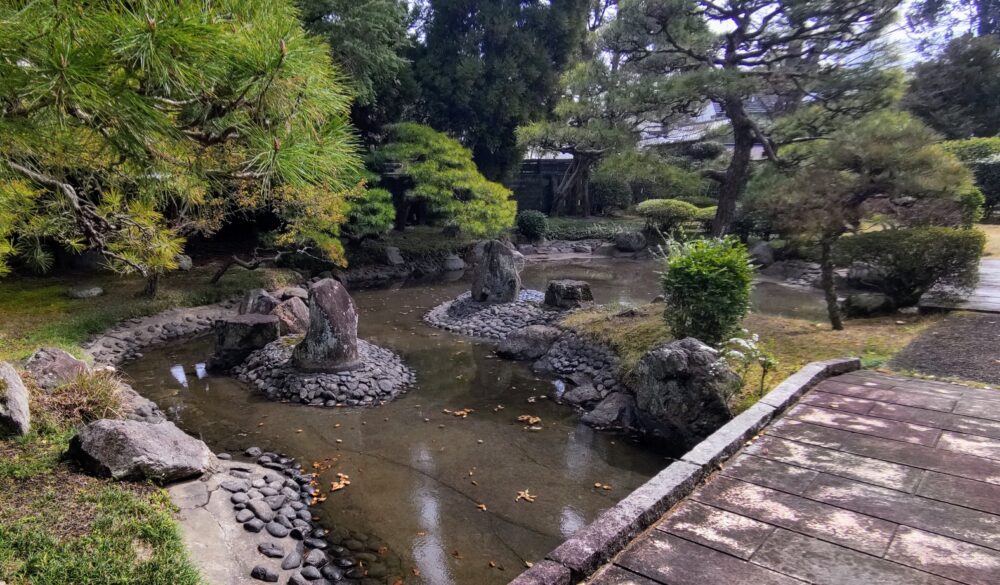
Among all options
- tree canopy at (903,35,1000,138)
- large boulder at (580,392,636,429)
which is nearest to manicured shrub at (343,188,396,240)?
large boulder at (580,392,636,429)

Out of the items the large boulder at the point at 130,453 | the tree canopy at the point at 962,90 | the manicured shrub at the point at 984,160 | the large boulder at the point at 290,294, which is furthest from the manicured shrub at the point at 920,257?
the tree canopy at the point at 962,90

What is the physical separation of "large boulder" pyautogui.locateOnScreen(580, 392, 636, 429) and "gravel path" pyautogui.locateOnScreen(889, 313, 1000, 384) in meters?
2.79

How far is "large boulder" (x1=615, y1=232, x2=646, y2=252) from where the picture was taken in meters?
19.9

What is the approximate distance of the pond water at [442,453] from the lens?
166 inches

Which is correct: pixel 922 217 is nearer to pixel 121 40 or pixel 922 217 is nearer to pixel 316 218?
pixel 121 40

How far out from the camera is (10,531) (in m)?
3.07

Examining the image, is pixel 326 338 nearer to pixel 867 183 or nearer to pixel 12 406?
pixel 12 406

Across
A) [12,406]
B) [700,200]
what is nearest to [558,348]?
[12,406]

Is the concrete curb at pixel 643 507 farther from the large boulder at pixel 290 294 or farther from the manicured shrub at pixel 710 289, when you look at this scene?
the large boulder at pixel 290 294

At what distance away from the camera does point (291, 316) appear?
9203 millimetres

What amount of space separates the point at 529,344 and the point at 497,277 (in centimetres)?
277

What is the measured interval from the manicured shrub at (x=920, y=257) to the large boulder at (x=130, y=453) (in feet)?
30.5

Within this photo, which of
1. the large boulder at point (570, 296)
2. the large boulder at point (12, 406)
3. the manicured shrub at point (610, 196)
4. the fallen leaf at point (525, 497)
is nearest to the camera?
the large boulder at point (12, 406)

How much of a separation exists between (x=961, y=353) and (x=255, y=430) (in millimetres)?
7990
